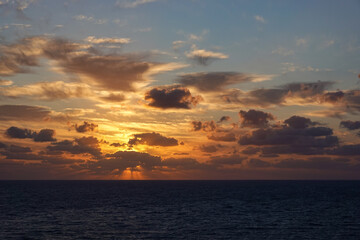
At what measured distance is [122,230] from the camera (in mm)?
72000

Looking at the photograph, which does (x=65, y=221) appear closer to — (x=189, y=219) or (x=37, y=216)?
(x=37, y=216)

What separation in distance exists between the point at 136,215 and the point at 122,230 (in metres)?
25.6

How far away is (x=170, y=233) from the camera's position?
69.1m

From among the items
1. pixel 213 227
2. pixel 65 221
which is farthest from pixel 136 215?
pixel 213 227

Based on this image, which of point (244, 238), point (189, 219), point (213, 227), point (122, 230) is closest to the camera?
point (244, 238)

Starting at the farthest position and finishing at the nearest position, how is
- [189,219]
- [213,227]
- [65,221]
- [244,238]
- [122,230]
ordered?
[189,219] → [65,221] → [213,227] → [122,230] → [244,238]

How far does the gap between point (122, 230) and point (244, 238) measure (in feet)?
79.1

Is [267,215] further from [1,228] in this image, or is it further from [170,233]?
[1,228]

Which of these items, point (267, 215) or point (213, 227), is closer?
point (213, 227)

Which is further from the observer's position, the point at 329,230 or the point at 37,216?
the point at 37,216

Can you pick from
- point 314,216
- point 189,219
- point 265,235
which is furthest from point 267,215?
point 265,235

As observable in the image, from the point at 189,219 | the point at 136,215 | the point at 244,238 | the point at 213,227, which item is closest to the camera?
the point at 244,238

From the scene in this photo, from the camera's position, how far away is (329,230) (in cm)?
7388

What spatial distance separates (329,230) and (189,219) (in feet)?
107
